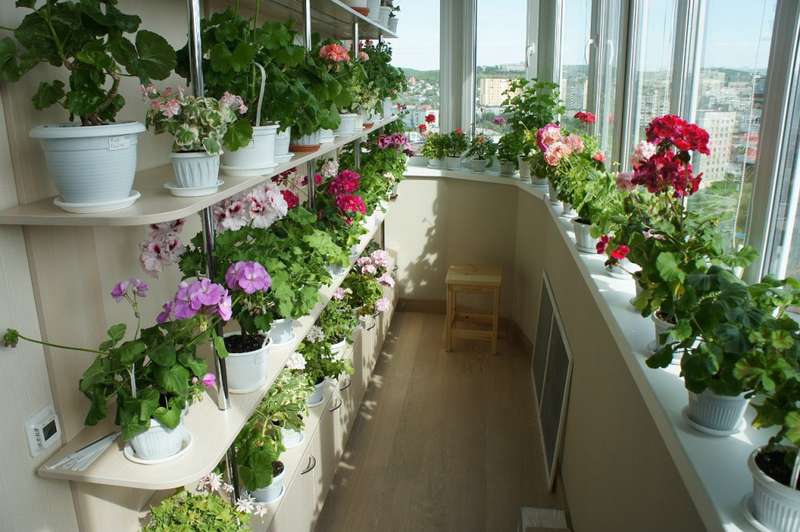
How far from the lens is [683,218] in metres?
1.52

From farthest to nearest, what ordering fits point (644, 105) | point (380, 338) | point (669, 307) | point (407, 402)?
1. point (380, 338)
2. point (407, 402)
3. point (644, 105)
4. point (669, 307)

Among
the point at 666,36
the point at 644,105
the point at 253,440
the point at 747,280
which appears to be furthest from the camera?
the point at 644,105

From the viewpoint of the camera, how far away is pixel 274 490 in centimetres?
200

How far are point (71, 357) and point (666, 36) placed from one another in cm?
219

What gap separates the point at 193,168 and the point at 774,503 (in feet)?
3.98

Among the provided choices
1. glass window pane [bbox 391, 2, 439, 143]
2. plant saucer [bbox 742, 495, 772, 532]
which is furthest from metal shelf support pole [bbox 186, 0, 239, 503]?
glass window pane [bbox 391, 2, 439, 143]

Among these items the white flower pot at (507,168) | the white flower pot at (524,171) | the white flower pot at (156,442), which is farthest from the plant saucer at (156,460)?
the white flower pot at (507,168)

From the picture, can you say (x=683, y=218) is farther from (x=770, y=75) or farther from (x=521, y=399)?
(x=521, y=399)

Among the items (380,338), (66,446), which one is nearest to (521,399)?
(380,338)

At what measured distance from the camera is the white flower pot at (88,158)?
1.07m

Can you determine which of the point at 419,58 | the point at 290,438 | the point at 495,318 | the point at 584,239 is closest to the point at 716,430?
the point at 584,239

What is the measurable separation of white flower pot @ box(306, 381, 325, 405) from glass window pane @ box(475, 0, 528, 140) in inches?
107

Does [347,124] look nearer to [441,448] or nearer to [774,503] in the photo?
[441,448]

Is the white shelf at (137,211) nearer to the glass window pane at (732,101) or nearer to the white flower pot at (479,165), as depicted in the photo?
the glass window pane at (732,101)
